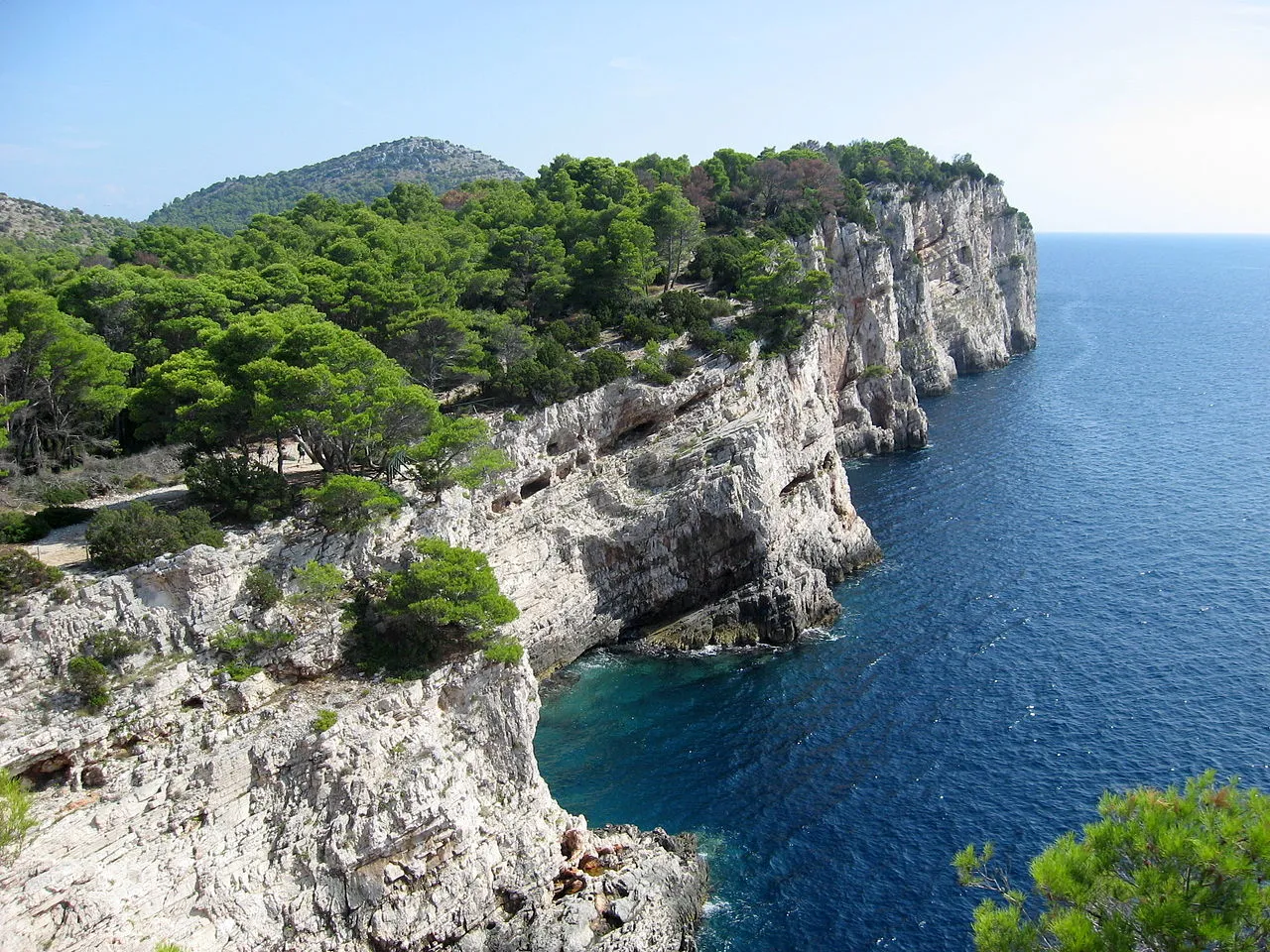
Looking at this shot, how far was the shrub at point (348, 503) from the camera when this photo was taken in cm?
3391

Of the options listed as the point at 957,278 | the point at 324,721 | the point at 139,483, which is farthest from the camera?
the point at 957,278

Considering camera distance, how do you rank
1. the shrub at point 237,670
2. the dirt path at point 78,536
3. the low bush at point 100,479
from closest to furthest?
the shrub at point 237,670 → the dirt path at point 78,536 → the low bush at point 100,479

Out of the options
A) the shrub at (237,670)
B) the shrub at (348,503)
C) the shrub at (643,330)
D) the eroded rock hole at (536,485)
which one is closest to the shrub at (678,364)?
the shrub at (643,330)

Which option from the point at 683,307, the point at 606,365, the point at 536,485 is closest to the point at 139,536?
the point at 536,485

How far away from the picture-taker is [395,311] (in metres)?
46.8

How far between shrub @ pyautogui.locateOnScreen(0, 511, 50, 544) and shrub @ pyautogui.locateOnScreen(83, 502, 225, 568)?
2.87m

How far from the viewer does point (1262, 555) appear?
47.9m

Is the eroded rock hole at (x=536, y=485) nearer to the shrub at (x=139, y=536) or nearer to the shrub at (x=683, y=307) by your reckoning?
the shrub at (x=683, y=307)

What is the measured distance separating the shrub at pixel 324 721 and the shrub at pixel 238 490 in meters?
9.86

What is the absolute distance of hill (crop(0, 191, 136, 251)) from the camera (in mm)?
107525

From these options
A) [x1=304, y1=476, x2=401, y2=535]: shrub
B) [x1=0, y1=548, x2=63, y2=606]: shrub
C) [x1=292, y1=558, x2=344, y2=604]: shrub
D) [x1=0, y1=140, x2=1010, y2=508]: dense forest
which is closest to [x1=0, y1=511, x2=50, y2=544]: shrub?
[x1=0, y1=140, x2=1010, y2=508]: dense forest

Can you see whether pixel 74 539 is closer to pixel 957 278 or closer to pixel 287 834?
pixel 287 834

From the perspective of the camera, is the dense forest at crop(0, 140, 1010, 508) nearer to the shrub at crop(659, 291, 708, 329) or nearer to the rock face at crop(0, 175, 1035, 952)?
the shrub at crop(659, 291, 708, 329)

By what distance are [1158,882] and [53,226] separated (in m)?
154
